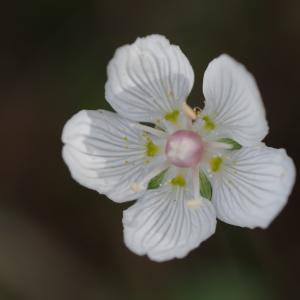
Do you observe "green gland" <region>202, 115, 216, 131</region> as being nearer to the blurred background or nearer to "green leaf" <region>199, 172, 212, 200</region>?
"green leaf" <region>199, 172, 212, 200</region>

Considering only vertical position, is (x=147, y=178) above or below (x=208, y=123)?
below

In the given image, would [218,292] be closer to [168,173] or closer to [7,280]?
[168,173]

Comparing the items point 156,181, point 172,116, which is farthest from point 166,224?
point 172,116

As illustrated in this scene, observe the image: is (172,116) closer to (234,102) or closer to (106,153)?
(106,153)

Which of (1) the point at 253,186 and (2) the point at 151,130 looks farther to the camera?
(2) the point at 151,130

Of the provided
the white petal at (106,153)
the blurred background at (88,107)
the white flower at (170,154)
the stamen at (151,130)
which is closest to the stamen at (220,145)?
the white flower at (170,154)

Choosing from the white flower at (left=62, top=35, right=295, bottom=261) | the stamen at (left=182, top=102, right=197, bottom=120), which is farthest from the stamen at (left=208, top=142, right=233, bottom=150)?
the stamen at (left=182, top=102, right=197, bottom=120)

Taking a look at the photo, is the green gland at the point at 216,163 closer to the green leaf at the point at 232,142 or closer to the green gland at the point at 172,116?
the green leaf at the point at 232,142
